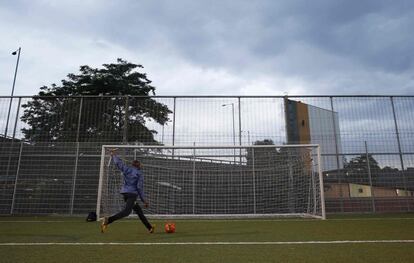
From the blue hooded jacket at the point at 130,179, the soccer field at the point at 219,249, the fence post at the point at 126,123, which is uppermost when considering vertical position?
the fence post at the point at 126,123

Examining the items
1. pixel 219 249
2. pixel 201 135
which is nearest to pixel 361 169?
pixel 201 135

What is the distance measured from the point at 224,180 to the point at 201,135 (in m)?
1.95

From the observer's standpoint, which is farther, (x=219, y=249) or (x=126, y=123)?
(x=126, y=123)

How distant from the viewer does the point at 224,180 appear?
1357cm

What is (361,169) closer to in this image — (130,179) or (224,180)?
(224,180)

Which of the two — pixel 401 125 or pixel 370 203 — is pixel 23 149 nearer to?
pixel 370 203

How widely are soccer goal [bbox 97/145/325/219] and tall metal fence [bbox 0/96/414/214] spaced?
1.70ft

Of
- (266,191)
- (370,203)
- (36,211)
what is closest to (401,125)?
(370,203)

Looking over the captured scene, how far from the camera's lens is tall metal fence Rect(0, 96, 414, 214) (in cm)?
1356

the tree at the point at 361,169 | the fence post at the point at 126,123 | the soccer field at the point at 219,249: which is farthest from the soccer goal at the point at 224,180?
the soccer field at the point at 219,249

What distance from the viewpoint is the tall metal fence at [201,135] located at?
1356 cm

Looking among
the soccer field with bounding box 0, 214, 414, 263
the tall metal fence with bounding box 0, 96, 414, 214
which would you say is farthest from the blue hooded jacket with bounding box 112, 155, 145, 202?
the tall metal fence with bounding box 0, 96, 414, 214

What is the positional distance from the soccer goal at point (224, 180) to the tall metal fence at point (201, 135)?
1.70 ft

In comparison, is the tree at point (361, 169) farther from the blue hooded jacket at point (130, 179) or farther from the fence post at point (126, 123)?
the blue hooded jacket at point (130, 179)
